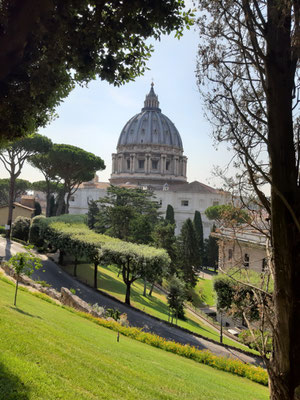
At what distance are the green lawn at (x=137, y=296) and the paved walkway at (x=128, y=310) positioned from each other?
1644mm

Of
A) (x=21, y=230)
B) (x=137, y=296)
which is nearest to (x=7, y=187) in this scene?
(x=21, y=230)

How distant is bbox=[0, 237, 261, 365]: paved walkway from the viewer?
47.7 feet

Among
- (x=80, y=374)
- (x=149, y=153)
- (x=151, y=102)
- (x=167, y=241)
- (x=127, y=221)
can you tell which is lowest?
(x=167, y=241)

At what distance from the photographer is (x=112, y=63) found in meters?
5.69

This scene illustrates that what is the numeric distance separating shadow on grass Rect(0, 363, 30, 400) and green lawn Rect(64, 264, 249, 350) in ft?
54.5

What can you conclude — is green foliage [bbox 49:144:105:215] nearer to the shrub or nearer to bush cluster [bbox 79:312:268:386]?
the shrub

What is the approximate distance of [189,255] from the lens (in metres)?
35.1

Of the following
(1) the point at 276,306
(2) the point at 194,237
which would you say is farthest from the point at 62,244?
(1) the point at 276,306

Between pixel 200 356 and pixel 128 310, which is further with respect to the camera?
pixel 128 310

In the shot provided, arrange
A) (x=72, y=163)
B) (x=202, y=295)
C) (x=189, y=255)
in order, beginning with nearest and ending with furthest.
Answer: (x=202, y=295) < (x=189, y=255) < (x=72, y=163)

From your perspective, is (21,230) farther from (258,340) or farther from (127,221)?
(258,340)

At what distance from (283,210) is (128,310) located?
54.2ft

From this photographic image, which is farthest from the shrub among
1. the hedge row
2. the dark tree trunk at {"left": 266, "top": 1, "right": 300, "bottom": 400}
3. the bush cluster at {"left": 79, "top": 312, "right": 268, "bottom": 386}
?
the dark tree trunk at {"left": 266, "top": 1, "right": 300, "bottom": 400}

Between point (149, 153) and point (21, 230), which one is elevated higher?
point (149, 153)
